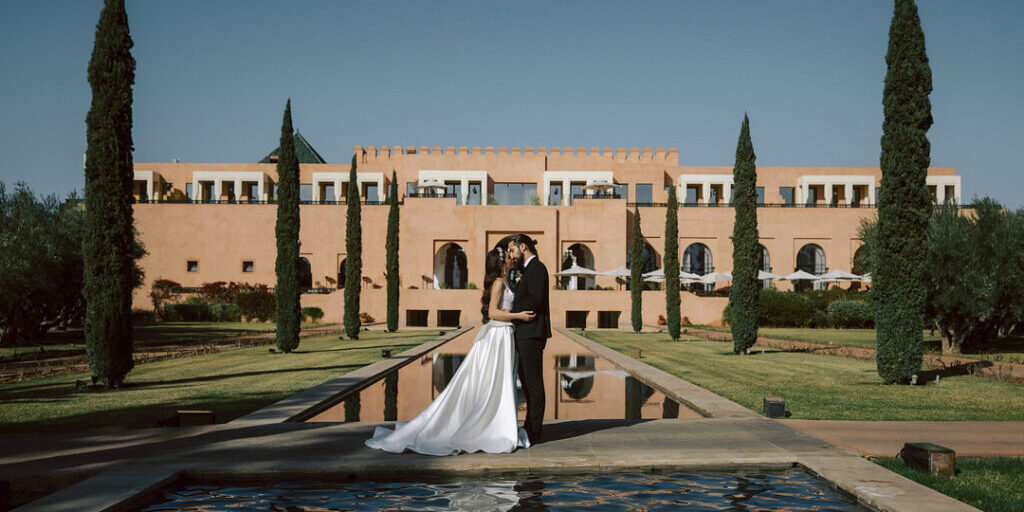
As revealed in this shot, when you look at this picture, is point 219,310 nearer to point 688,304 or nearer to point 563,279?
A: point 563,279

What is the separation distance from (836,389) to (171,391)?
930 centimetres

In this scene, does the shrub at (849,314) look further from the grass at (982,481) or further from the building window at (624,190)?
the grass at (982,481)

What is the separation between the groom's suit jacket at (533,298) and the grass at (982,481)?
283 cm

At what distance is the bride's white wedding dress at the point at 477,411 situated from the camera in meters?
6.05

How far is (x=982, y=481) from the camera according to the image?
17.2ft

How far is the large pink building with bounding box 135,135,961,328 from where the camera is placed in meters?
35.6

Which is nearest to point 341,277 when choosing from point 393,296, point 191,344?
point 393,296

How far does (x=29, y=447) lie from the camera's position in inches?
249

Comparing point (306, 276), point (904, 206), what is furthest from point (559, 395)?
point (306, 276)

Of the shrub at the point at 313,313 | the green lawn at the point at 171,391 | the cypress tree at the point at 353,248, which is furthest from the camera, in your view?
the shrub at the point at 313,313

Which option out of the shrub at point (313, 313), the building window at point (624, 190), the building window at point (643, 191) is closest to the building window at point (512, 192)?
the building window at point (624, 190)

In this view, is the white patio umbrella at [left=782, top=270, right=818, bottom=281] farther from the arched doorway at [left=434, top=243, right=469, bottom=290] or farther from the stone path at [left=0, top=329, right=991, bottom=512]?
the stone path at [left=0, top=329, right=991, bottom=512]

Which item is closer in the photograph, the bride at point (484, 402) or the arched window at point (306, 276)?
the bride at point (484, 402)

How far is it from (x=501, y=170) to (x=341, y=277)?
10.9 m
